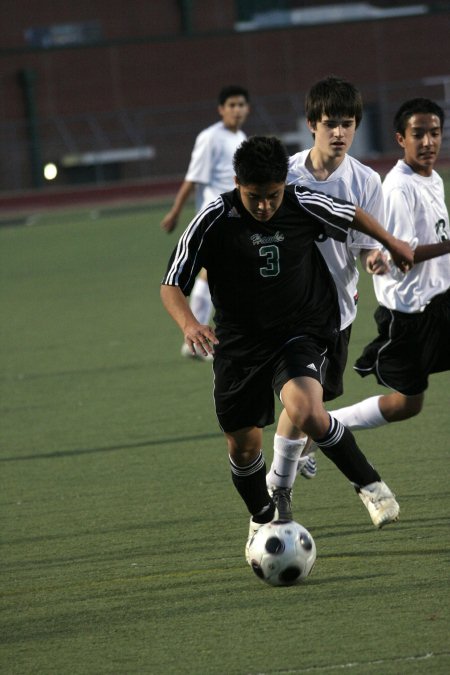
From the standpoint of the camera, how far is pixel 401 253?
4.77 m

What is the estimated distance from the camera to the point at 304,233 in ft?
15.0

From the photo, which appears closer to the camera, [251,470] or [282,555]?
[282,555]

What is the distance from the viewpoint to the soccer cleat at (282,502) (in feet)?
15.8

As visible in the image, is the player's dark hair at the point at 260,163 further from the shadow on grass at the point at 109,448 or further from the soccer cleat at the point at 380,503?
the shadow on grass at the point at 109,448

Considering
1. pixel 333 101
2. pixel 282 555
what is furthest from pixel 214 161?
pixel 282 555

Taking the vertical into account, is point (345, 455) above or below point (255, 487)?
above

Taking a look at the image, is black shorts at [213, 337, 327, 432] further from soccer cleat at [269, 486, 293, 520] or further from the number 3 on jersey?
soccer cleat at [269, 486, 293, 520]

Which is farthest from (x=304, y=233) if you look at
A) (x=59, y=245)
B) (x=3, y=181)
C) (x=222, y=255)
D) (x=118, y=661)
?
(x=3, y=181)

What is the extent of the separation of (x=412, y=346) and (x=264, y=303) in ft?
3.89

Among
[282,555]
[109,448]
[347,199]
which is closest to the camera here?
[282,555]

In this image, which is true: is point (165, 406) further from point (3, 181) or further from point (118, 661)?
point (3, 181)

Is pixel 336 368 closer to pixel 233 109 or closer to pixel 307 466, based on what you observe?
pixel 307 466

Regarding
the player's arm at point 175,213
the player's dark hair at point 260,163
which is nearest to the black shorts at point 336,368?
the player's dark hair at point 260,163

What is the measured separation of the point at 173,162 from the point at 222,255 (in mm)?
29431
